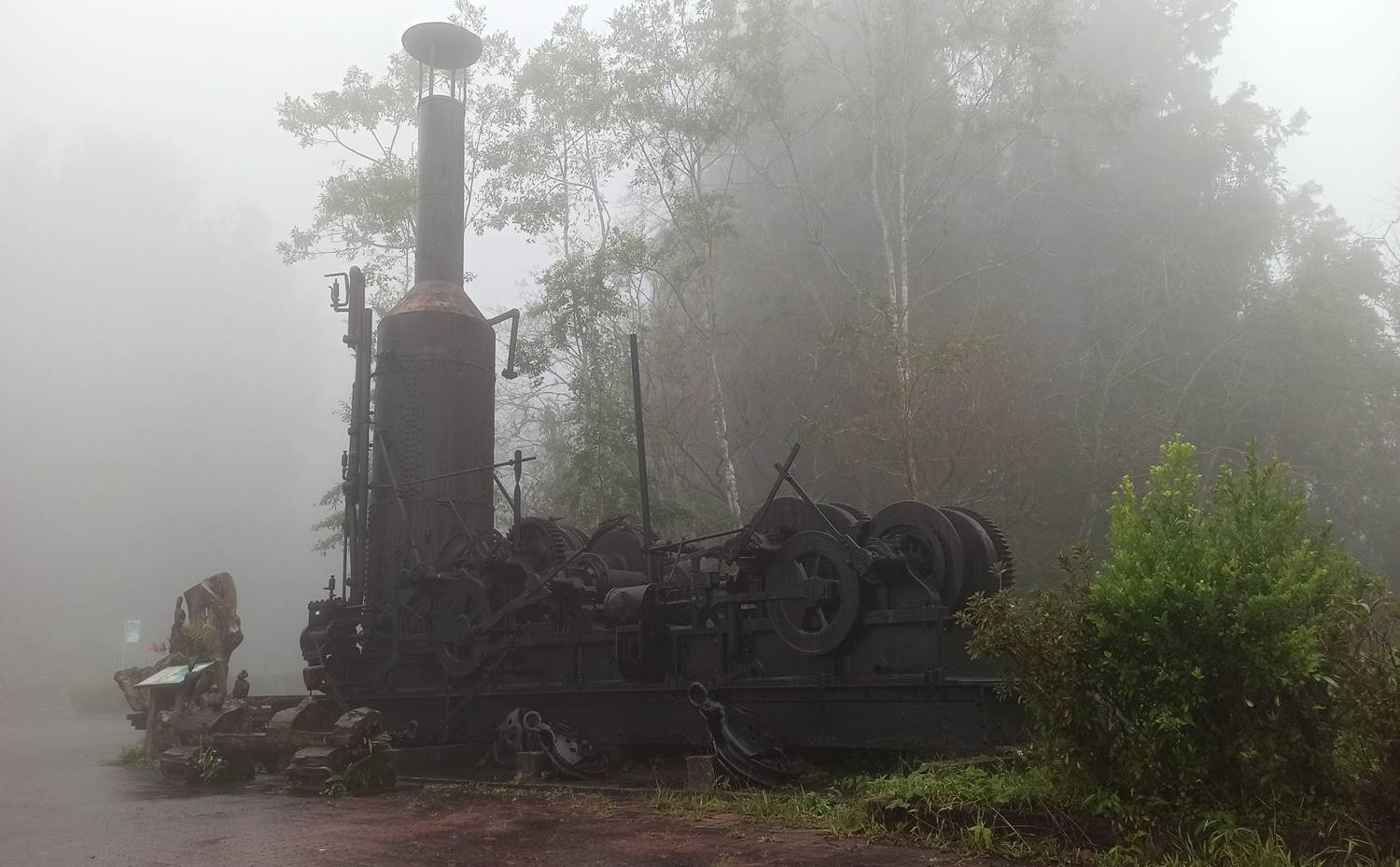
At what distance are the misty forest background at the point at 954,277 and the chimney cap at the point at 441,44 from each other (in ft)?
17.6

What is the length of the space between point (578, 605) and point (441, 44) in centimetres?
897

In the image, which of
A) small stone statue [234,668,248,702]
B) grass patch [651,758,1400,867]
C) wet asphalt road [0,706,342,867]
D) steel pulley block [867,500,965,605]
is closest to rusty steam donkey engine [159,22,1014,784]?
steel pulley block [867,500,965,605]

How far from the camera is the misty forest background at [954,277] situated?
17.2 meters

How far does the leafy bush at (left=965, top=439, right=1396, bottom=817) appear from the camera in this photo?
3.99 meters

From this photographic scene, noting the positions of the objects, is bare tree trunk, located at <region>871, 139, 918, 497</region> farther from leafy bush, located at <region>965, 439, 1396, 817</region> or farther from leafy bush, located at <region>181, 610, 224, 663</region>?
leafy bush, located at <region>965, 439, 1396, 817</region>

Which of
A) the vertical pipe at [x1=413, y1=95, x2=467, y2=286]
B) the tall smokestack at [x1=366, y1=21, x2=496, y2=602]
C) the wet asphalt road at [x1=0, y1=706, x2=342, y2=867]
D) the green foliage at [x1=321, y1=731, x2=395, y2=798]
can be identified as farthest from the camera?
the vertical pipe at [x1=413, y1=95, x2=467, y2=286]

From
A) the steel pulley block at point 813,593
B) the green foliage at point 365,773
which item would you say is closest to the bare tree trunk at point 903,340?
the steel pulley block at point 813,593

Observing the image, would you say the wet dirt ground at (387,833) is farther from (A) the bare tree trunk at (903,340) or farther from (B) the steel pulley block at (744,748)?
(A) the bare tree trunk at (903,340)

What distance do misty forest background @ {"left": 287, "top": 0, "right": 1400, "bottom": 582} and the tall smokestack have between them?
19.8ft

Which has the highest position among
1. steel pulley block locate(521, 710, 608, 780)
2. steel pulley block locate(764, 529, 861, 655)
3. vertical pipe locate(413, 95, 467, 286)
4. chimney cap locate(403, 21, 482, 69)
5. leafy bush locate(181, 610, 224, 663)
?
chimney cap locate(403, 21, 482, 69)

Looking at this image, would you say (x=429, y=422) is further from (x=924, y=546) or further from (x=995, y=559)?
(x=995, y=559)

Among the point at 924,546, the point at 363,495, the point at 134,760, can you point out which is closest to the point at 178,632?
the point at 134,760

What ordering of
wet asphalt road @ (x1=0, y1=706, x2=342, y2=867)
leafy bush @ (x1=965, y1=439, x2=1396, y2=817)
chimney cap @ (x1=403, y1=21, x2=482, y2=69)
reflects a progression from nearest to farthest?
leafy bush @ (x1=965, y1=439, x2=1396, y2=817)
wet asphalt road @ (x1=0, y1=706, x2=342, y2=867)
chimney cap @ (x1=403, y1=21, x2=482, y2=69)

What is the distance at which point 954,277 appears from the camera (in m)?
19.7
